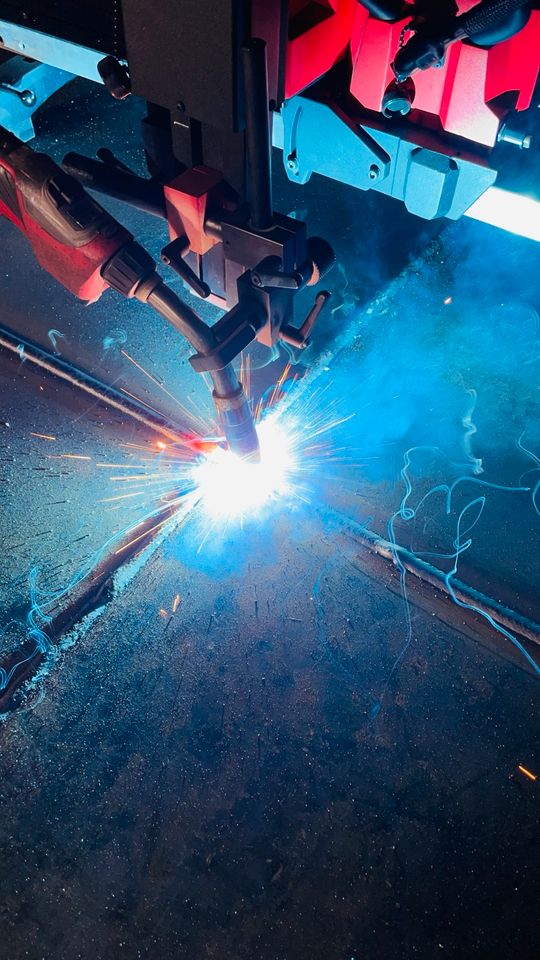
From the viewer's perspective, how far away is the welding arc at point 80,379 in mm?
2846

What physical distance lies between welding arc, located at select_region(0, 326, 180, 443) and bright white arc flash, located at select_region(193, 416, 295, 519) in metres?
0.21

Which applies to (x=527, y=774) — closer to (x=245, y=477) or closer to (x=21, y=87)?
(x=245, y=477)

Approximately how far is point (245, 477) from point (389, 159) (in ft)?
4.20

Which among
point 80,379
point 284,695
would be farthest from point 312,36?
point 284,695

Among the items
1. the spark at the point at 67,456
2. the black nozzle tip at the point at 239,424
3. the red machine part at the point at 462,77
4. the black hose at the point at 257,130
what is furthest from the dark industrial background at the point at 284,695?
the black hose at the point at 257,130

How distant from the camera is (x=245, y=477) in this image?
275 cm

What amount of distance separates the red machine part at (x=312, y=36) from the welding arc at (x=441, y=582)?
1491 mm

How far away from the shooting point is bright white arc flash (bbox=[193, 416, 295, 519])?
2.66 metres

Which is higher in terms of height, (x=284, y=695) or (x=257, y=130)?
(x=257, y=130)

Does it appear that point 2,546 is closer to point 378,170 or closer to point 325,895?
point 325,895

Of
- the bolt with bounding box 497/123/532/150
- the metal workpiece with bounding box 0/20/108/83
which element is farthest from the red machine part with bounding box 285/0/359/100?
the metal workpiece with bounding box 0/20/108/83

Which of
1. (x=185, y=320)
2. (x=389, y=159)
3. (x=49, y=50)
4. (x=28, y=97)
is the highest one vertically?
(x=49, y=50)

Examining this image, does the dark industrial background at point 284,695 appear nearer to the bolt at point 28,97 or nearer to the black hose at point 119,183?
the bolt at point 28,97

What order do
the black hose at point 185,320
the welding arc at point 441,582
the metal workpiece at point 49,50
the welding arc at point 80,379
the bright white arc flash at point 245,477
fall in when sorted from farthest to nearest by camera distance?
the welding arc at point 80,379 < the bright white arc flash at point 245,477 < the welding arc at point 441,582 < the metal workpiece at point 49,50 < the black hose at point 185,320
